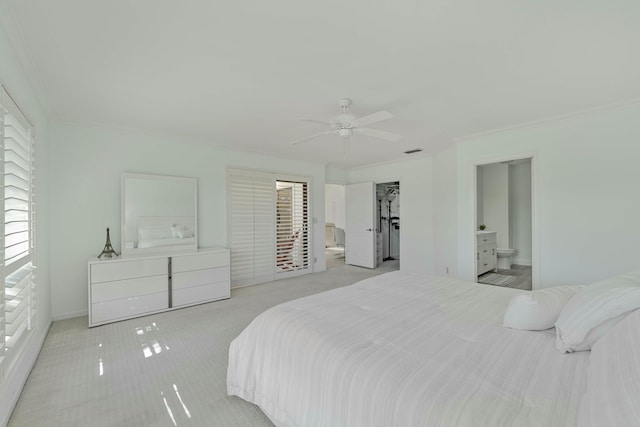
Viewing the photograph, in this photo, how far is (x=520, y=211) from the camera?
625cm

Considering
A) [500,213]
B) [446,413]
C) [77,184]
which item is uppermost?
[77,184]

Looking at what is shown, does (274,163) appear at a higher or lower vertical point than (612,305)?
higher

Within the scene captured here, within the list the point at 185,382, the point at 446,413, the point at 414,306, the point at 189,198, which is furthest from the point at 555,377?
the point at 189,198

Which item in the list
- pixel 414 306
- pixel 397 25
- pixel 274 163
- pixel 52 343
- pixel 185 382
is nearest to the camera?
pixel 397 25

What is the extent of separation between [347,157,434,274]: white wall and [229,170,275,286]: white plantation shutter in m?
2.56

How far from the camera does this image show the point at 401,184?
558 centimetres

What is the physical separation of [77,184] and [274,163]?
8.96 ft

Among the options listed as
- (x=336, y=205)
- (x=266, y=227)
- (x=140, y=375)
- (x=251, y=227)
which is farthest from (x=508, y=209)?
(x=140, y=375)

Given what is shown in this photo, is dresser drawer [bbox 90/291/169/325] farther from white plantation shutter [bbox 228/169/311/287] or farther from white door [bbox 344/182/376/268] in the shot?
white door [bbox 344/182/376/268]

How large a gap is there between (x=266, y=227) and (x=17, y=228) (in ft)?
10.4

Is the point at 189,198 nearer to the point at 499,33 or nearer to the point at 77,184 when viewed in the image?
the point at 77,184

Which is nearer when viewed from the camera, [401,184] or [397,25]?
[397,25]

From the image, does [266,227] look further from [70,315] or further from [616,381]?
[616,381]

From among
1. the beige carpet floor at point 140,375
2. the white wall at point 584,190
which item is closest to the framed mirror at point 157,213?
the beige carpet floor at point 140,375
